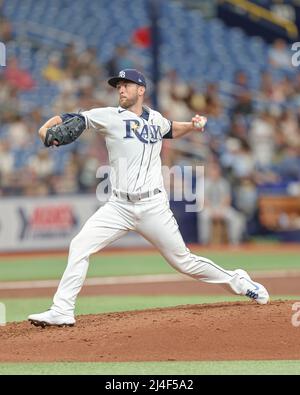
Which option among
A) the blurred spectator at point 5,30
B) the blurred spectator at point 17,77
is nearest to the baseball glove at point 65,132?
the blurred spectator at point 17,77

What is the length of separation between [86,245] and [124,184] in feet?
1.95

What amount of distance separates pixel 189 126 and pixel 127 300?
4.12m

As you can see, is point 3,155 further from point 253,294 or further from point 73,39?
point 253,294

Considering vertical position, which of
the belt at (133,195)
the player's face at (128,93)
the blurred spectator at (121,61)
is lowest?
the belt at (133,195)

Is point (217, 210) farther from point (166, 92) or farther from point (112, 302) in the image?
point (112, 302)

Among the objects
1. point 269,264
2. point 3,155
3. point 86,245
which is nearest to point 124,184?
point 86,245

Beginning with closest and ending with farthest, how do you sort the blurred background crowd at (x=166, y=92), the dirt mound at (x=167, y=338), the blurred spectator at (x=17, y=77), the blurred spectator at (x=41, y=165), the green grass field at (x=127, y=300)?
the green grass field at (x=127, y=300) < the dirt mound at (x=167, y=338) < the blurred spectator at (x=41, y=165) < the blurred background crowd at (x=166, y=92) < the blurred spectator at (x=17, y=77)

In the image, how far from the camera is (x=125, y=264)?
16500 millimetres

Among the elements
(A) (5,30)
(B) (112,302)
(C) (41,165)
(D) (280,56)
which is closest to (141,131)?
(B) (112,302)

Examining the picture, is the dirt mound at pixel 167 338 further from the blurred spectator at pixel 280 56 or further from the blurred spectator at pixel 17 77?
the blurred spectator at pixel 280 56

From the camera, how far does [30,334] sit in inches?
305

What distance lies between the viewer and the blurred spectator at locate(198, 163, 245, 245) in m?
18.7

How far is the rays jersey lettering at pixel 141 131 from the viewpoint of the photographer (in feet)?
25.3

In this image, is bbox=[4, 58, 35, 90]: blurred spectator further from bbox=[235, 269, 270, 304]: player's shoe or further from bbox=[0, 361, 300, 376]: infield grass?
A: bbox=[0, 361, 300, 376]: infield grass
